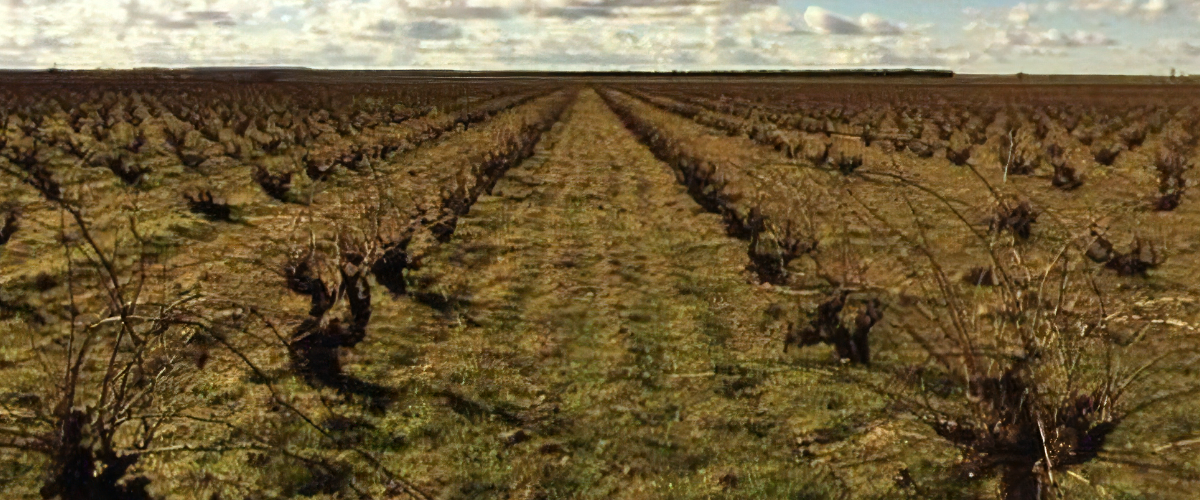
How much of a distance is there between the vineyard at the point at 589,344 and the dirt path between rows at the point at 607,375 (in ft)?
0.11

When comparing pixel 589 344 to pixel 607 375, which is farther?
pixel 589 344

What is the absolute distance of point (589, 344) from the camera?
7.70 meters

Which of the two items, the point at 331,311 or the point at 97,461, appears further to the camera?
the point at 331,311

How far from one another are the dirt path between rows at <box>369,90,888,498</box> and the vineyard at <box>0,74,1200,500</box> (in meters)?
0.03

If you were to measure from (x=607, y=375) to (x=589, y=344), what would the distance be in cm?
82

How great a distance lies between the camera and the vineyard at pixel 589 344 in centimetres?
499

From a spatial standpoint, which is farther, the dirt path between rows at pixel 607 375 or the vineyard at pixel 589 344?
the dirt path between rows at pixel 607 375

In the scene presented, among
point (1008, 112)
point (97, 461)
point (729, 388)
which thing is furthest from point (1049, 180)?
point (1008, 112)

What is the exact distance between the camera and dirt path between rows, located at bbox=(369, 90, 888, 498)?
209 inches

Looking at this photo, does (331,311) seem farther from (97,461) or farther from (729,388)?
(729,388)

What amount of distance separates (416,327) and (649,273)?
3.30 metres

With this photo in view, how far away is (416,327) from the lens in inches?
319

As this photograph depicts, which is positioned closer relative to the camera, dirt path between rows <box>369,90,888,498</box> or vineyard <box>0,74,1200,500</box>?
vineyard <box>0,74,1200,500</box>

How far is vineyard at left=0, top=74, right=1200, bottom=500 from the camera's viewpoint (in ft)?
16.4
